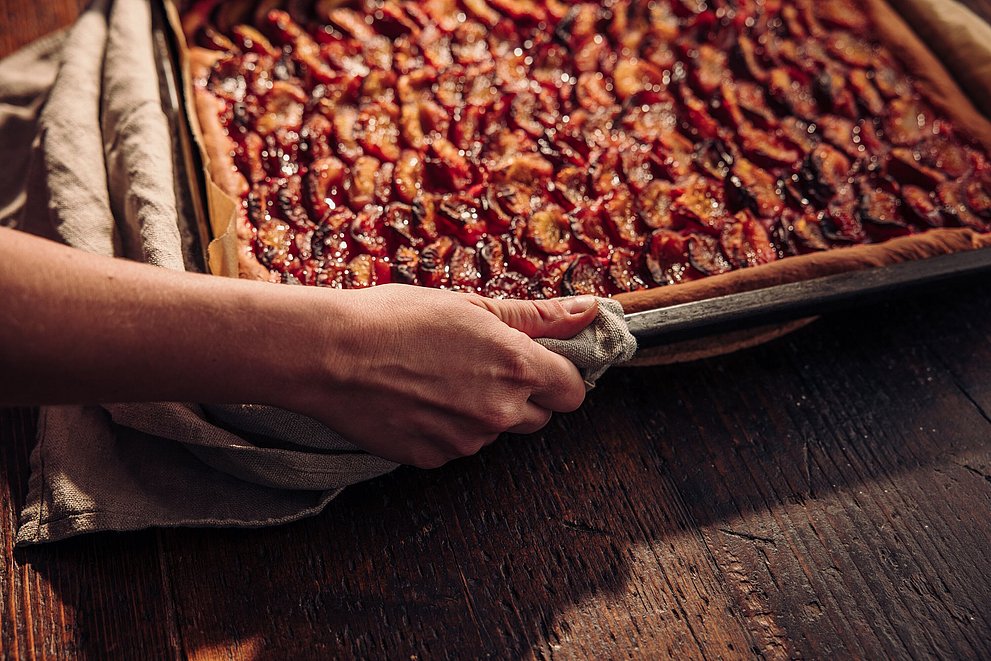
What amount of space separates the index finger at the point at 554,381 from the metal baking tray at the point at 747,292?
160 mm

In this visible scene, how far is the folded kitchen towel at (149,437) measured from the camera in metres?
1.33

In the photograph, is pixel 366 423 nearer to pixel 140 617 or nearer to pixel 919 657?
pixel 140 617

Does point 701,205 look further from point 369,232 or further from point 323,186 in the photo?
point 323,186

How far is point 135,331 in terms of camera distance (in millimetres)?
1062

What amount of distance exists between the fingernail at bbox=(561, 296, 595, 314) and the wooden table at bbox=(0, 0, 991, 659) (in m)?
0.31

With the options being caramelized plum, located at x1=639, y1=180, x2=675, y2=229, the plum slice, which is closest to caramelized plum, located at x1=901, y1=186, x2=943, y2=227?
caramelized plum, located at x1=639, y1=180, x2=675, y2=229

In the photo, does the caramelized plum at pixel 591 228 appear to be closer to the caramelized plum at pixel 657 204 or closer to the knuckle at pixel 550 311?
the caramelized plum at pixel 657 204

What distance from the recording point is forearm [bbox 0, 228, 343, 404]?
1.00 metres

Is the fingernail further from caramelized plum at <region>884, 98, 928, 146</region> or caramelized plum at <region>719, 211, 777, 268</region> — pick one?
caramelized plum at <region>884, 98, 928, 146</region>

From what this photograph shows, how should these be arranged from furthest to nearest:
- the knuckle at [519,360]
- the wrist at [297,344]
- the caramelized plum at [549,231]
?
the caramelized plum at [549,231] → the knuckle at [519,360] → the wrist at [297,344]

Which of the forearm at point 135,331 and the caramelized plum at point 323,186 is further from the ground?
the forearm at point 135,331

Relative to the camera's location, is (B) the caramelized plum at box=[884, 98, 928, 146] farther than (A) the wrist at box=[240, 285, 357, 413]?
Yes

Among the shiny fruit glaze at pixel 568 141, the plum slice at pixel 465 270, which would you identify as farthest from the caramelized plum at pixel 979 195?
the plum slice at pixel 465 270

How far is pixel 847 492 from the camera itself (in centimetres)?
154
